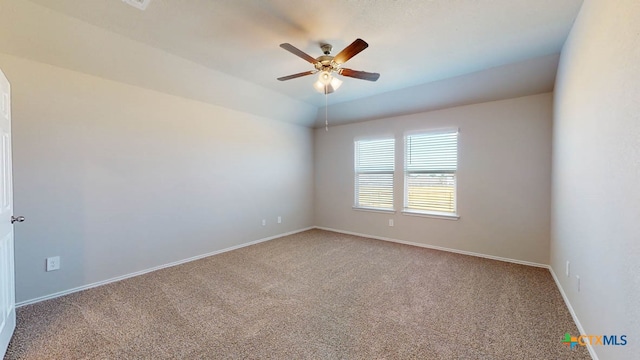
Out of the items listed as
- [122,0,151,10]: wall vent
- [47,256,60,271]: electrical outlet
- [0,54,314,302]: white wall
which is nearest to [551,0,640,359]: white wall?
[122,0,151,10]: wall vent

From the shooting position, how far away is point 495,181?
12.3ft

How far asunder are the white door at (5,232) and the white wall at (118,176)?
0.68 meters

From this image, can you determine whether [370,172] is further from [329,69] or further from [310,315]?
[310,315]

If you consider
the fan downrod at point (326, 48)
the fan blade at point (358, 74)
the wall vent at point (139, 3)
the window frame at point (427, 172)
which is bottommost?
the window frame at point (427, 172)

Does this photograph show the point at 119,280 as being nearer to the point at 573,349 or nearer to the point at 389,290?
the point at 389,290

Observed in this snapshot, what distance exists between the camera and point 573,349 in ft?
5.87

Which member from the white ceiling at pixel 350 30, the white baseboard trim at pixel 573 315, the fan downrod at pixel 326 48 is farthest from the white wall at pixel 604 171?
the fan downrod at pixel 326 48

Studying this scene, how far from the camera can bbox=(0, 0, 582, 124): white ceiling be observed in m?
2.10

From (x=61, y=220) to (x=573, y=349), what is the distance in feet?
15.6

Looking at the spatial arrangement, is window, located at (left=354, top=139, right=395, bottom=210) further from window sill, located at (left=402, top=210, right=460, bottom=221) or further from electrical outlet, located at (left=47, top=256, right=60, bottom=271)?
electrical outlet, located at (left=47, top=256, right=60, bottom=271)

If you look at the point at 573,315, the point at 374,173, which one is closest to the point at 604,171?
the point at 573,315

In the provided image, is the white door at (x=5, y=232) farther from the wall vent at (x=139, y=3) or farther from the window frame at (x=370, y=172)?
the window frame at (x=370, y=172)

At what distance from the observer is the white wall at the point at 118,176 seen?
97.7 inches

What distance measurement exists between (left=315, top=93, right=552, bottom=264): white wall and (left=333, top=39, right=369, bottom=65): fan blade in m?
2.54
